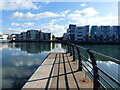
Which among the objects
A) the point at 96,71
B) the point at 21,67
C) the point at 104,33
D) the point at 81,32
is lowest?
the point at 21,67

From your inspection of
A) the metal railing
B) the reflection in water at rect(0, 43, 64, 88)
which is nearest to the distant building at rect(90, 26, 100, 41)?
the reflection in water at rect(0, 43, 64, 88)

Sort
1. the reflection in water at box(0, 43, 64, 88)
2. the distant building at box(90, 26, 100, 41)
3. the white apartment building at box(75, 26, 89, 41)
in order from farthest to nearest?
1. the distant building at box(90, 26, 100, 41)
2. the white apartment building at box(75, 26, 89, 41)
3. the reflection in water at box(0, 43, 64, 88)

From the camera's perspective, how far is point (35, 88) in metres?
2.92

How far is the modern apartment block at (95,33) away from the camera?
76.9 m

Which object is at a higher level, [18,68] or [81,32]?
[81,32]

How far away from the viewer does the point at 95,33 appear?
3076 inches

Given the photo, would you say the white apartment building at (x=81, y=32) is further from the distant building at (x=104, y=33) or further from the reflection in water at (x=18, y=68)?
the reflection in water at (x=18, y=68)

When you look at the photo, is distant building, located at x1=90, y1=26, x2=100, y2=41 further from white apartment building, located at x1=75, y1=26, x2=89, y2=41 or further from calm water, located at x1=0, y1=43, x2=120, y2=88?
calm water, located at x1=0, y1=43, x2=120, y2=88

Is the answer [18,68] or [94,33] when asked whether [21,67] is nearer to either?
[18,68]

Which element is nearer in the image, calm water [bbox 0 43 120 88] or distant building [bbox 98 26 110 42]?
calm water [bbox 0 43 120 88]

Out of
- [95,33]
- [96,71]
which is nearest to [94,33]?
[95,33]

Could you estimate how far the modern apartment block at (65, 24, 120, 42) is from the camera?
76.9 m

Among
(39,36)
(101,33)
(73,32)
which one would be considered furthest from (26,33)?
(101,33)

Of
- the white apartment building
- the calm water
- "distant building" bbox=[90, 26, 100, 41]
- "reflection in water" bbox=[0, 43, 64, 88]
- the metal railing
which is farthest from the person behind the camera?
"distant building" bbox=[90, 26, 100, 41]
